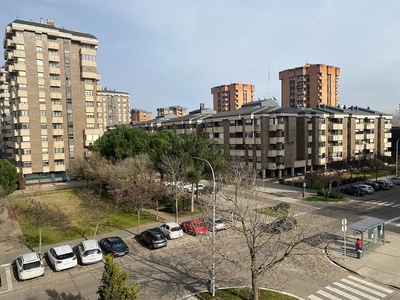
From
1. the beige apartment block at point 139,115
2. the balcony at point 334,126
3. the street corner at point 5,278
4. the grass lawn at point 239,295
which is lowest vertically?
the street corner at point 5,278

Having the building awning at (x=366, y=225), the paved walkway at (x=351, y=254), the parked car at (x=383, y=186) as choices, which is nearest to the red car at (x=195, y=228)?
the paved walkway at (x=351, y=254)

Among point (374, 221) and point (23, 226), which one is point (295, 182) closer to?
point (374, 221)

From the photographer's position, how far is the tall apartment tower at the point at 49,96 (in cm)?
5516

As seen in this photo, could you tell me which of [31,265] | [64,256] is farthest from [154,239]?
[31,265]

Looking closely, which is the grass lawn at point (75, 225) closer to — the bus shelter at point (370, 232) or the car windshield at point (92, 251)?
the car windshield at point (92, 251)

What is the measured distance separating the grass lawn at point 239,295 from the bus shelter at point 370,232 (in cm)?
900

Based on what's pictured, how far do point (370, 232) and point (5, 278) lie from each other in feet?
Answer: 81.2

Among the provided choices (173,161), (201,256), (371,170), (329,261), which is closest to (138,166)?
(173,161)

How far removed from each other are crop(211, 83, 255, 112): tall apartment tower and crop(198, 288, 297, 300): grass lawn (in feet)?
438

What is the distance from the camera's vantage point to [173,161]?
108ft

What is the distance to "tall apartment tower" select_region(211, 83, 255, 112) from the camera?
145875mm

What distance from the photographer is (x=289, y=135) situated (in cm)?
5856

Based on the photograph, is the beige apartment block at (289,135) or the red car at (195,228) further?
the beige apartment block at (289,135)

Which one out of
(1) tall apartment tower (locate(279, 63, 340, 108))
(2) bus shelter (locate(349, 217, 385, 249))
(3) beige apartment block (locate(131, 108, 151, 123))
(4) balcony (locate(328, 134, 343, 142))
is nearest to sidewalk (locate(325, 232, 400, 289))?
(2) bus shelter (locate(349, 217, 385, 249))
